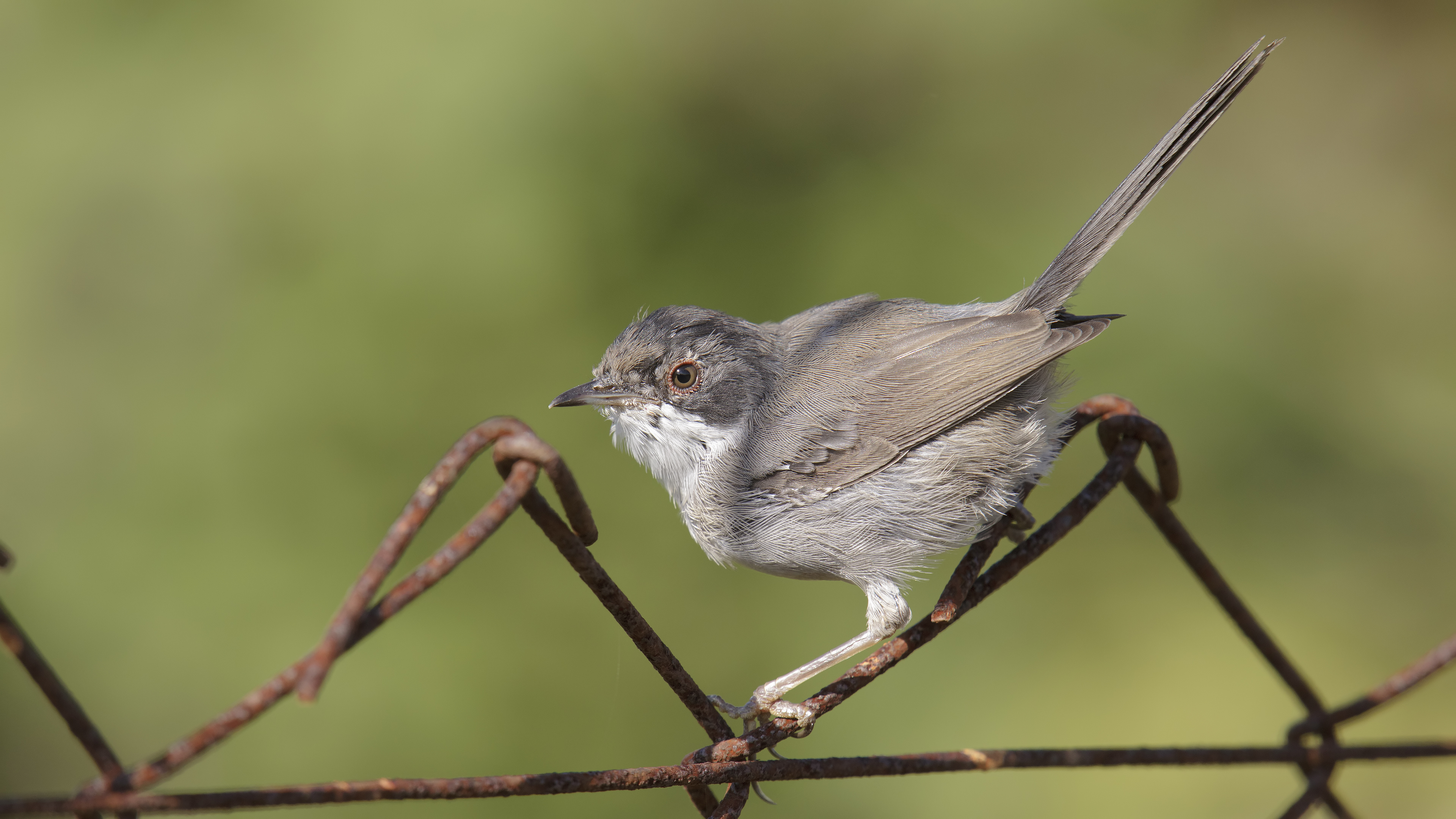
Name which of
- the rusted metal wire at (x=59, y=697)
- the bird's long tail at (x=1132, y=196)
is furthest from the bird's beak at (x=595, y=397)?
the rusted metal wire at (x=59, y=697)

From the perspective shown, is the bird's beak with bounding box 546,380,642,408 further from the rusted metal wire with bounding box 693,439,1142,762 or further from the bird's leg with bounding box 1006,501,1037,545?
the bird's leg with bounding box 1006,501,1037,545

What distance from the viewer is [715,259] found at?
430 cm

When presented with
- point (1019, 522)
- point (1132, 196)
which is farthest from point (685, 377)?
point (1132, 196)

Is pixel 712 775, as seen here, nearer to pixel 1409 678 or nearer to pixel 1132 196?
pixel 1409 678

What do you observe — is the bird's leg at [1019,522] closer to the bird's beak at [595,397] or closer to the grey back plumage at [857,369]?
the grey back plumage at [857,369]

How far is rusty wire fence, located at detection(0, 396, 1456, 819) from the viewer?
1.12 m

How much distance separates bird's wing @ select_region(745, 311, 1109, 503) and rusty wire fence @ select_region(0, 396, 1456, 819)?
0.29 meters

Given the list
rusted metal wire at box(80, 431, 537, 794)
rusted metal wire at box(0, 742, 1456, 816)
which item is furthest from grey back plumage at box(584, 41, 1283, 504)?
rusted metal wire at box(80, 431, 537, 794)

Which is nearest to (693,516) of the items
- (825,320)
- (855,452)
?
(855,452)

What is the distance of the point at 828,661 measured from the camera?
8.58 feet

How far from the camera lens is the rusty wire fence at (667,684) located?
1.12m

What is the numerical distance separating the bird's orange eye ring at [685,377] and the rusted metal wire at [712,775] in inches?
53.3

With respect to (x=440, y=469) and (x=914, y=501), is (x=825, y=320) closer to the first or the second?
(x=914, y=501)

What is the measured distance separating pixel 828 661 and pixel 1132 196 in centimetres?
158
